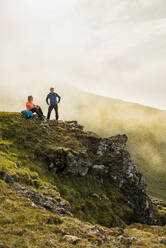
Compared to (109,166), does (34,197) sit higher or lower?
lower

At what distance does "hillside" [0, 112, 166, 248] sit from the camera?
526 inches

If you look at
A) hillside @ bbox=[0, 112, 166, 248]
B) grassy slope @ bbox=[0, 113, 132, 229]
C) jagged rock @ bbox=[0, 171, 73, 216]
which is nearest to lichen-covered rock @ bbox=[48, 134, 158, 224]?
hillside @ bbox=[0, 112, 166, 248]

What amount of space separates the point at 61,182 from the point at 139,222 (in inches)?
543

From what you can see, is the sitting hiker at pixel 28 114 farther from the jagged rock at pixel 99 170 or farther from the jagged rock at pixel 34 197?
the jagged rock at pixel 34 197

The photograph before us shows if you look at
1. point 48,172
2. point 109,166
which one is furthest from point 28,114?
point 109,166

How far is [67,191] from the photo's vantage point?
86.3 ft

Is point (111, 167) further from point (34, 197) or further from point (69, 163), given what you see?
point (34, 197)

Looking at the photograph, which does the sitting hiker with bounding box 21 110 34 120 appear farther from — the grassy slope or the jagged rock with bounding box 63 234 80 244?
the jagged rock with bounding box 63 234 80 244

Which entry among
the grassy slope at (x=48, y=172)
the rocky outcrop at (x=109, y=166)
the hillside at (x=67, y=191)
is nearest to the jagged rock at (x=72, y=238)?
the hillside at (x=67, y=191)

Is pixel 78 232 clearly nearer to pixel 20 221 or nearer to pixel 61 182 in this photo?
pixel 20 221

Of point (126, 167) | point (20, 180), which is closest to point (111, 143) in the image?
point (126, 167)

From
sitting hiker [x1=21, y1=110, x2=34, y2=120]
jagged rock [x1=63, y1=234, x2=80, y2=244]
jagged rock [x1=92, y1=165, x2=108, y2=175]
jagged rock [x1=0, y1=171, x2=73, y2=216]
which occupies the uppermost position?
sitting hiker [x1=21, y1=110, x2=34, y2=120]

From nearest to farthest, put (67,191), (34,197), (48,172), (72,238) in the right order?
1. (72,238)
2. (34,197)
3. (67,191)
4. (48,172)

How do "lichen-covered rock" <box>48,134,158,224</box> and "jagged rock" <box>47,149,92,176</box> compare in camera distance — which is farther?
"lichen-covered rock" <box>48,134,158,224</box>
